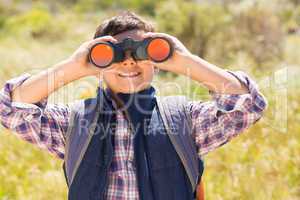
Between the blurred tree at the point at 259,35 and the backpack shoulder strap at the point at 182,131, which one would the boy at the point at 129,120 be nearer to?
the backpack shoulder strap at the point at 182,131

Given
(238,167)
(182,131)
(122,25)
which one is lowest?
(238,167)

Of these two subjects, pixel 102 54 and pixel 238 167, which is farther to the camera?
pixel 238 167

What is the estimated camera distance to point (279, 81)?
421cm

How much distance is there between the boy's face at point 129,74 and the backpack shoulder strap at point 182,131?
3.8 inches

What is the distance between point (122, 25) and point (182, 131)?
0.45 metres

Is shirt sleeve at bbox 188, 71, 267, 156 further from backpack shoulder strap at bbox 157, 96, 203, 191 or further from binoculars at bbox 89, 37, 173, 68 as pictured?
binoculars at bbox 89, 37, 173, 68

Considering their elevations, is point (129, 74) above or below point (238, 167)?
above

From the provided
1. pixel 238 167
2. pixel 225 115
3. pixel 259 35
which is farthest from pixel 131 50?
A: pixel 259 35

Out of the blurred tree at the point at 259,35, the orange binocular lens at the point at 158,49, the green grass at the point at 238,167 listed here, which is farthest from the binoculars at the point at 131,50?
the blurred tree at the point at 259,35

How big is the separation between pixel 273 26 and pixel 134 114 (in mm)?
7735

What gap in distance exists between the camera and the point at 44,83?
75.1 inches

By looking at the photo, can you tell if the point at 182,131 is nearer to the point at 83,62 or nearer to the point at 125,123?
the point at 125,123

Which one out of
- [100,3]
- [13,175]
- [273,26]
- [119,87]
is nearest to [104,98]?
[119,87]

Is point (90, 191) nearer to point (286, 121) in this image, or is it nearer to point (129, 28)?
point (129, 28)
